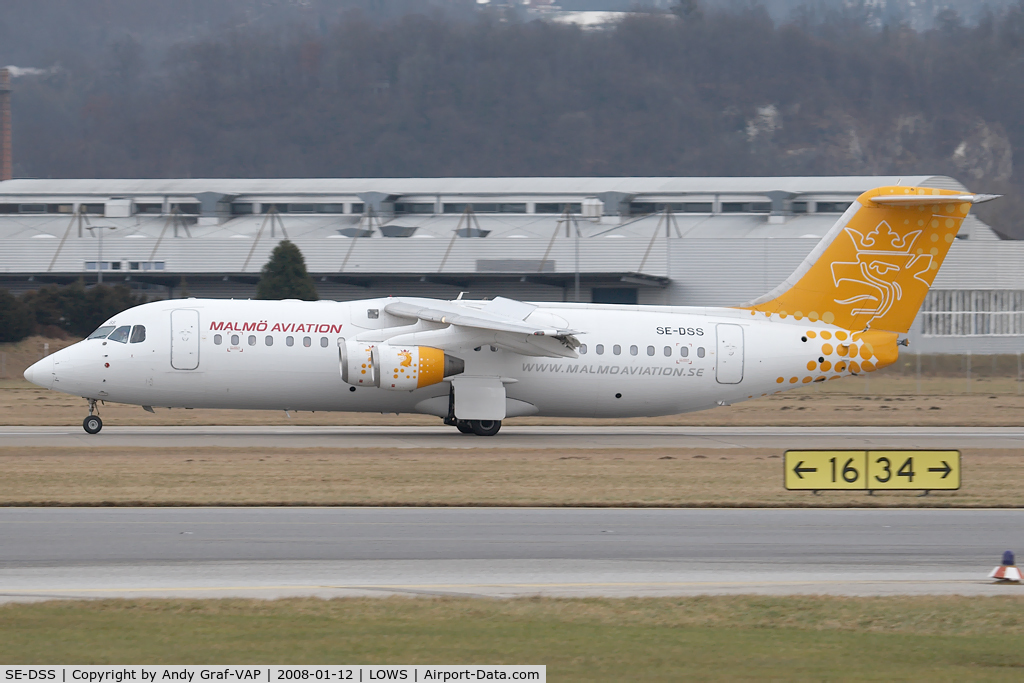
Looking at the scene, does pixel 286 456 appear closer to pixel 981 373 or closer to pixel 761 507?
pixel 761 507

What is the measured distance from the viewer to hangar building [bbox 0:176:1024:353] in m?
76.3

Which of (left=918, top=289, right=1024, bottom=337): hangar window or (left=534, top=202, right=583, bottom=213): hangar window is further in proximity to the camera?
(left=534, top=202, right=583, bottom=213): hangar window

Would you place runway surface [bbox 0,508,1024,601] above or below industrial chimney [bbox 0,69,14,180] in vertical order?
below

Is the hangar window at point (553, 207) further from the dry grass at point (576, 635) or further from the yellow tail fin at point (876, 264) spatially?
the dry grass at point (576, 635)

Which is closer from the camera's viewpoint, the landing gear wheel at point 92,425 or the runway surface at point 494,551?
the runway surface at point 494,551

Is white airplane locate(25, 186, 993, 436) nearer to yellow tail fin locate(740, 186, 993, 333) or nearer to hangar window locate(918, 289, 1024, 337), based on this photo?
yellow tail fin locate(740, 186, 993, 333)

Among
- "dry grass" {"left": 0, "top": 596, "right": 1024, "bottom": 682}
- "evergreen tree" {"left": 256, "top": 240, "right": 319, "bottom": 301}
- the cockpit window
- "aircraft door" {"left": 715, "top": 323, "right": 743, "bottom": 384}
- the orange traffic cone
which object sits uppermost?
"evergreen tree" {"left": 256, "top": 240, "right": 319, "bottom": 301}

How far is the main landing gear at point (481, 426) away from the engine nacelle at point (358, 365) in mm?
3380

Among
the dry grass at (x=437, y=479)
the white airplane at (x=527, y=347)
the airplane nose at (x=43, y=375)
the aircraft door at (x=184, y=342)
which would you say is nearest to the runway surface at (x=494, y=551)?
the dry grass at (x=437, y=479)

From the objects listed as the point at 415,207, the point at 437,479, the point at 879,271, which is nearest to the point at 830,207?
the point at 415,207

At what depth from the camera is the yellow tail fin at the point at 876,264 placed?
32.3 metres

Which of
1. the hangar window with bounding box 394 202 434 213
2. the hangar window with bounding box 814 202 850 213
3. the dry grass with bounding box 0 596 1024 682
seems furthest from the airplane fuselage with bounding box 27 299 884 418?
the hangar window with bounding box 394 202 434 213

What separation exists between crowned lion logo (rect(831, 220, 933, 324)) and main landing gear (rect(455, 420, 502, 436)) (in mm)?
9654

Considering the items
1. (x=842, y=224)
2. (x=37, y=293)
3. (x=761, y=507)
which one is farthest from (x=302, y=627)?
(x=37, y=293)
